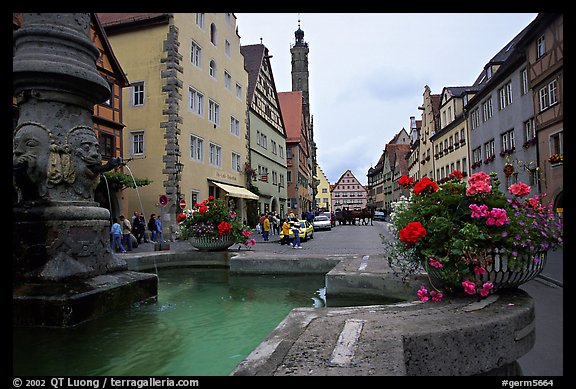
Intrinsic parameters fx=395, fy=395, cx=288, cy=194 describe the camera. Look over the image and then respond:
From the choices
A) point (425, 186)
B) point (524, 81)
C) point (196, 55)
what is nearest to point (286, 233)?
point (196, 55)

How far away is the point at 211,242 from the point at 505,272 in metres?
6.87

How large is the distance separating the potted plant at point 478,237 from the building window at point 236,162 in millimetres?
26284

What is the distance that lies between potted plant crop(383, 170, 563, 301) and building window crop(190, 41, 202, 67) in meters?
22.2

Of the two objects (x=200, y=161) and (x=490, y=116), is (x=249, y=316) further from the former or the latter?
(x=490, y=116)

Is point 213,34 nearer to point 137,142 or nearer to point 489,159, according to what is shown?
point 137,142

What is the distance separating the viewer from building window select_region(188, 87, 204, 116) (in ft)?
75.8

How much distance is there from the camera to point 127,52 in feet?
73.1

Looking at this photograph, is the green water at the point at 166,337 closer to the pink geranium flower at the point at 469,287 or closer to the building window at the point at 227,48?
the pink geranium flower at the point at 469,287

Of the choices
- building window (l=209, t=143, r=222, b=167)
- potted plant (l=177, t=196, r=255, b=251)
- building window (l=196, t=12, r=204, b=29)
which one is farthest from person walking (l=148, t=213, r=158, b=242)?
building window (l=196, t=12, r=204, b=29)

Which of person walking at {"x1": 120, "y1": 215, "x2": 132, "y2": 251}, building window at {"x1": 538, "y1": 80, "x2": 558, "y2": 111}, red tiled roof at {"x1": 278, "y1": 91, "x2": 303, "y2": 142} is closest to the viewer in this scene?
person walking at {"x1": 120, "y1": 215, "x2": 132, "y2": 251}

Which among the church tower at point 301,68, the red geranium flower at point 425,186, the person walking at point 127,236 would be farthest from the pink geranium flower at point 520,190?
the church tower at point 301,68

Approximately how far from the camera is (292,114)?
2048 inches

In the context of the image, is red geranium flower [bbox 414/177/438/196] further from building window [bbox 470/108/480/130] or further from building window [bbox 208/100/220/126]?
building window [bbox 470/108/480/130]

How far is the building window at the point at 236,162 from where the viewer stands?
29477 mm
